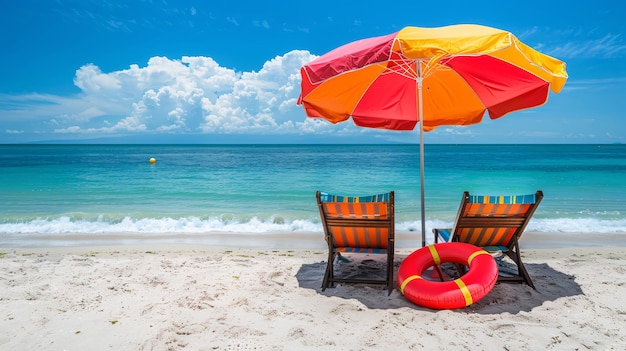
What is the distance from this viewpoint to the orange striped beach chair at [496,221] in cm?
339

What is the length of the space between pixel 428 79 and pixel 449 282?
7.94 feet

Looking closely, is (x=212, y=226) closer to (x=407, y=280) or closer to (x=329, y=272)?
(x=329, y=272)

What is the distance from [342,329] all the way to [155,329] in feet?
4.28

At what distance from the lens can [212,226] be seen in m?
8.12

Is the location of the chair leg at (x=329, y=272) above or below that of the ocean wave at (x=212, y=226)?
above

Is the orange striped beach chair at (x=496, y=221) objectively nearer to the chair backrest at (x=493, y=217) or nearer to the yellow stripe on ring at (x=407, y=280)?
the chair backrest at (x=493, y=217)

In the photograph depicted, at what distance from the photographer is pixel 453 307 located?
307 centimetres

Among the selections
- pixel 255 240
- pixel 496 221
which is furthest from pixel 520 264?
pixel 255 240

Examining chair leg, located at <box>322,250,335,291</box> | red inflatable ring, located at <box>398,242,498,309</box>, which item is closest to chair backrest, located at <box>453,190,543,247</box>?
red inflatable ring, located at <box>398,242,498,309</box>

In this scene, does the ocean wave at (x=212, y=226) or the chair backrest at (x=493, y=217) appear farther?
the ocean wave at (x=212, y=226)

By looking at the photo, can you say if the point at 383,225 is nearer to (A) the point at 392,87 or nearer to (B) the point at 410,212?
(A) the point at 392,87

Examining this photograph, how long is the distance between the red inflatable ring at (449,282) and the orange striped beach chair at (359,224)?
22 cm

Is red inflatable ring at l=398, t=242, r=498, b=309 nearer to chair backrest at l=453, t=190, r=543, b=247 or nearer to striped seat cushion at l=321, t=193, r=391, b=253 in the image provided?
chair backrest at l=453, t=190, r=543, b=247

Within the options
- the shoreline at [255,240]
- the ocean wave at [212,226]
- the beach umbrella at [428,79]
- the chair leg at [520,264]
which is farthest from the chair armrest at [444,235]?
the ocean wave at [212,226]
